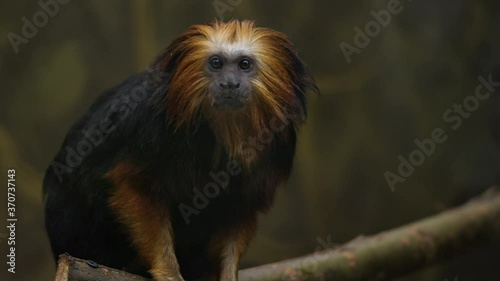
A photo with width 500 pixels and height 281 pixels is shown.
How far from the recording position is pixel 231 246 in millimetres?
2990

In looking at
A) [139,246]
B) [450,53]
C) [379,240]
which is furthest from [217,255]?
[450,53]

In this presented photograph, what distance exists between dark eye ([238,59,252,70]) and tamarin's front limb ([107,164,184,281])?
21.1 inches

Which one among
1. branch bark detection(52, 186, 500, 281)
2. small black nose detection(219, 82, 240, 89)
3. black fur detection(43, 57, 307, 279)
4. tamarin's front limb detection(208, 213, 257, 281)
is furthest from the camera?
branch bark detection(52, 186, 500, 281)

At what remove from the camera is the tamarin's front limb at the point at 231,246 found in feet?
9.70

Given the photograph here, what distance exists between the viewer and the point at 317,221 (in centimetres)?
475

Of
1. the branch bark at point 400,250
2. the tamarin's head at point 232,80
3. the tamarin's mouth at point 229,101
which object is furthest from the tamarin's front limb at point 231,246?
the tamarin's mouth at point 229,101

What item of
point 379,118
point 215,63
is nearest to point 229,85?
point 215,63

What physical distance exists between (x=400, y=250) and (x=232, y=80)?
149 cm

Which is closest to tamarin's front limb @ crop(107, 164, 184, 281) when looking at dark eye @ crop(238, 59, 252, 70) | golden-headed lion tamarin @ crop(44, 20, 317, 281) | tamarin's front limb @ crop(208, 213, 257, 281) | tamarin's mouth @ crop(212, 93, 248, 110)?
golden-headed lion tamarin @ crop(44, 20, 317, 281)

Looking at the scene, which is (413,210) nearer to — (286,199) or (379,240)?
(286,199)

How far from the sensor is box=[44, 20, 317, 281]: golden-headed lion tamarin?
2756mm

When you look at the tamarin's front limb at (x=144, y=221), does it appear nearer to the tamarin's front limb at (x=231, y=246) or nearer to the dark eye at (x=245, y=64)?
the tamarin's front limb at (x=231, y=246)

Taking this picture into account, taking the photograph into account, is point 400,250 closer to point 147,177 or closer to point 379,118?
point 379,118

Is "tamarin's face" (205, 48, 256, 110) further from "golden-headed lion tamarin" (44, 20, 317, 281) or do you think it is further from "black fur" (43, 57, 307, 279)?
"black fur" (43, 57, 307, 279)
